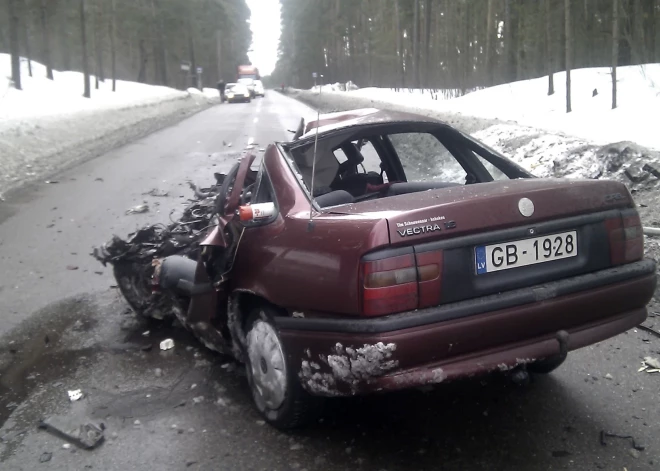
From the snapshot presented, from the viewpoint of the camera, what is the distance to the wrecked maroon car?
9.02 ft

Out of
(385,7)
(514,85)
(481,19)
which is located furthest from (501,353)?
(385,7)

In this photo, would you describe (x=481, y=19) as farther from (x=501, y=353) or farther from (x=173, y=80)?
(x=173, y=80)

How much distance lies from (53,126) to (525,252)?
1739 cm

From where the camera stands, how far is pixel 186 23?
61250mm

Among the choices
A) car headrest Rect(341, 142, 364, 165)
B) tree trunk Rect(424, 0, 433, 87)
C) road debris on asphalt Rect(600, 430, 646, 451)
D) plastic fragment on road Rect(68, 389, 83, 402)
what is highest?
tree trunk Rect(424, 0, 433, 87)

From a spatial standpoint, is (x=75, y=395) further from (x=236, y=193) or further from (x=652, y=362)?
(x=652, y=362)

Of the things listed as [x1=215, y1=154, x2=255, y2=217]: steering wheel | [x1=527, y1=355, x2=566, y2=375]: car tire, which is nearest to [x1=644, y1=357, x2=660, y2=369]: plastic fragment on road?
[x1=527, y1=355, x2=566, y2=375]: car tire

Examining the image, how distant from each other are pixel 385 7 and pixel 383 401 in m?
52.4

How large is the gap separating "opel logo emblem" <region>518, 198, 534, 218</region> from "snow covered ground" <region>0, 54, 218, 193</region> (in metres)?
10.0

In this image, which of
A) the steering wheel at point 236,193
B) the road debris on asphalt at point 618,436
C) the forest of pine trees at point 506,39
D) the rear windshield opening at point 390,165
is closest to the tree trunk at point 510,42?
the forest of pine trees at point 506,39

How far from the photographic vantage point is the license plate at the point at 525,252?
9.58ft

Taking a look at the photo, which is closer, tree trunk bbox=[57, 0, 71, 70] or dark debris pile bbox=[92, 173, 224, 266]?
dark debris pile bbox=[92, 173, 224, 266]

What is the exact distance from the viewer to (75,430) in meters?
3.42

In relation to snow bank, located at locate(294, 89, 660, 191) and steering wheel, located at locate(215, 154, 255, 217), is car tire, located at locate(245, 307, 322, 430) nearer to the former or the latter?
steering wheel, located at locate(215, 154, 255, 217)
